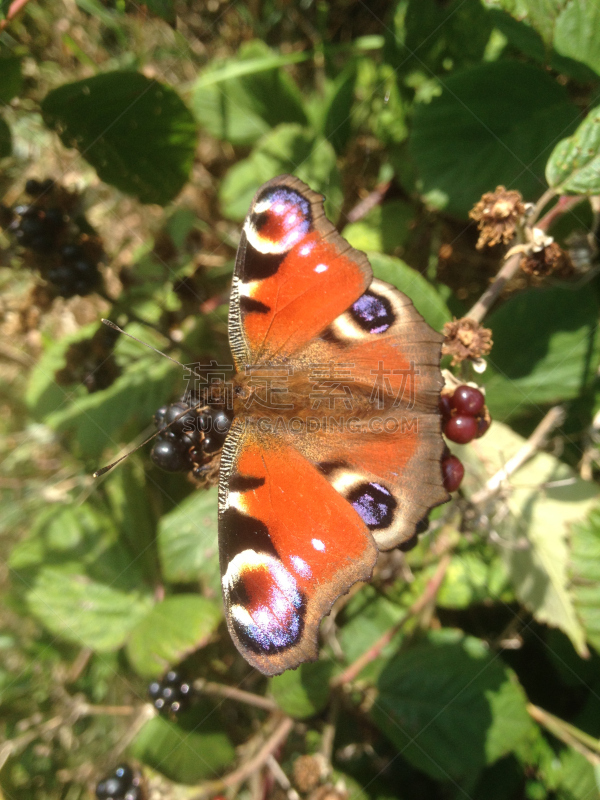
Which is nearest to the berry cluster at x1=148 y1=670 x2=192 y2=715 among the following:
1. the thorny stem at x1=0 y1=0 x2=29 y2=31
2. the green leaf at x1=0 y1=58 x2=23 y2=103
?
the green leaf at x1=0 y1=58 x2=23 y2=103

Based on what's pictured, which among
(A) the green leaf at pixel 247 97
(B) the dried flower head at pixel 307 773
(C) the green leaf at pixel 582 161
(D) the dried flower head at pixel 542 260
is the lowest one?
(B) the dried flower head at pixel 307 773

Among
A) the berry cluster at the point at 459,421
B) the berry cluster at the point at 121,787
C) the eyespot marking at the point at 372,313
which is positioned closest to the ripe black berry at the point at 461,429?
the berry cluster at the point at 459,421

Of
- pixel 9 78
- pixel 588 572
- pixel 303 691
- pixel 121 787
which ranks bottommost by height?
pixel 121 787

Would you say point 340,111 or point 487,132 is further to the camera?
point 340,111

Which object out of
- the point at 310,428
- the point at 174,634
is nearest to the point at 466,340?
the point at 310,428

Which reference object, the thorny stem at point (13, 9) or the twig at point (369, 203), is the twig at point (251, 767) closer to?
the twig at point (369, 203)

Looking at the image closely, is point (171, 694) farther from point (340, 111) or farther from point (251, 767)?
point (340, 111)
